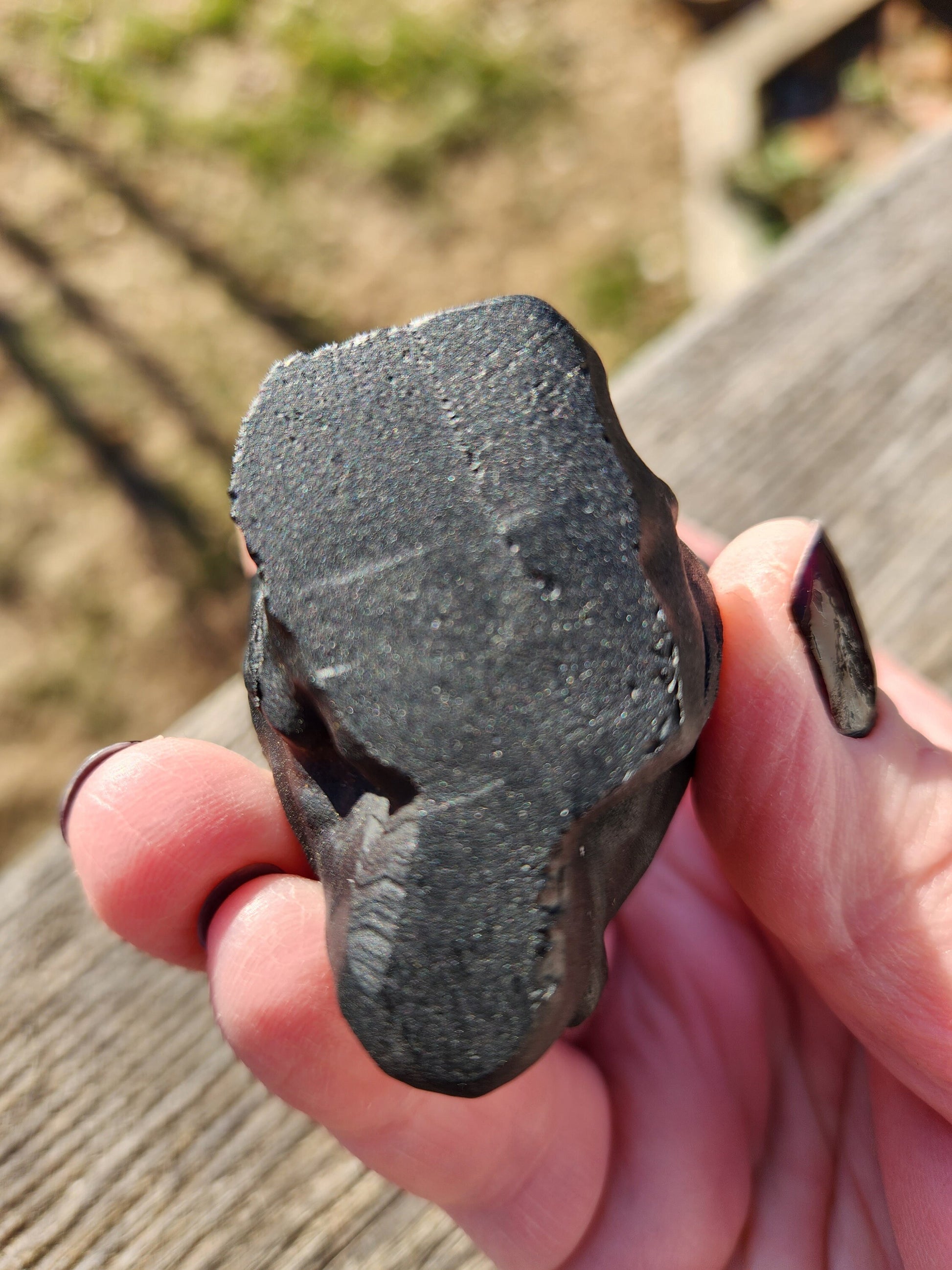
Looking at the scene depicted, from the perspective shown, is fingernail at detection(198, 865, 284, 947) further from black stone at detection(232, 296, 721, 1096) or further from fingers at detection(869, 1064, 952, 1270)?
fingers at detection(869, 1064, 952, 1270)

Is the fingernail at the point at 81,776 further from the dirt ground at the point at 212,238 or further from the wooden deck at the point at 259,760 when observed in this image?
the dirt ground at the point at 212,238

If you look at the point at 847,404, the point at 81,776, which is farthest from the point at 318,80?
the point at 81,776

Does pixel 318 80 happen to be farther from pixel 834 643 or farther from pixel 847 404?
pixel 834 643

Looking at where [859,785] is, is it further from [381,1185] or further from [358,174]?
[358,174]

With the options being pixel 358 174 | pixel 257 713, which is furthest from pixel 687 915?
pixel 358 174

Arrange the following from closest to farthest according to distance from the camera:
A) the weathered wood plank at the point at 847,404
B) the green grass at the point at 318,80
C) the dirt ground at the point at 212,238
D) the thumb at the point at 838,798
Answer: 1. the thumb at the point at 838,798
2. the weathered wood plank at the point at 847,404
3. the dirt ground at the point at 212,238
4. the green grass at the point at 318,80

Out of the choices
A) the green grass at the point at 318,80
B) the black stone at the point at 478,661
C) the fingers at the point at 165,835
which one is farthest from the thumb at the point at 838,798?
the green grass at the point at 318,80
